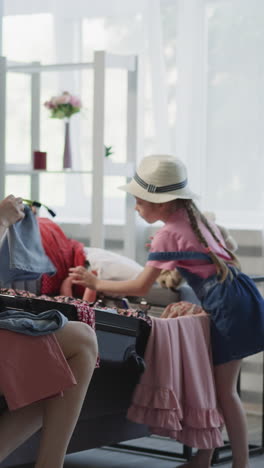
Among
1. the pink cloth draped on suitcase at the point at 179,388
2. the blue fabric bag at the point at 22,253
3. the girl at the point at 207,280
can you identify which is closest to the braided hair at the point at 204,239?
the girl at the point at 207,280

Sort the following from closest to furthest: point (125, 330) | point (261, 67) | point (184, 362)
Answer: point (125, 330), point (184, 362), point (261, 67)

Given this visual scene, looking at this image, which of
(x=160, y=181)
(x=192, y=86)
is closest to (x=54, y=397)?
(x=160, y=181)

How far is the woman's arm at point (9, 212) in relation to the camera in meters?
2.72

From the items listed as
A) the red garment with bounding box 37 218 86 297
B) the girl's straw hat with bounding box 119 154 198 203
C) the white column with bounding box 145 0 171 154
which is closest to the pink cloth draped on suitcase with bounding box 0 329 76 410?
the girl's straw hat with bounding box 119 154 198 203

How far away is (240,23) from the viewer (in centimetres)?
429

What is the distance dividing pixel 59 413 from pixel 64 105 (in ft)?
7.50

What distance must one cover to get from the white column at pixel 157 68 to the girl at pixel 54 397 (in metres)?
2.18

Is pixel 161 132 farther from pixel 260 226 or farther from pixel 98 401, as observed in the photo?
pixel 98 401

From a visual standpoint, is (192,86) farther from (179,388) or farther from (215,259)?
(179,388)

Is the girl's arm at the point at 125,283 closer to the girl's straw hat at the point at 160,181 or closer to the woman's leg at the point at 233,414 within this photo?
the girl's straw hat at the point at 160,181

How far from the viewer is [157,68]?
4.40 metres

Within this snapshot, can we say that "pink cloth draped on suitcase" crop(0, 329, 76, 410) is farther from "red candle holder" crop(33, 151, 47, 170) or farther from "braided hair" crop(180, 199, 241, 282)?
"red candle holder" crop(33, 151, 47, 170)

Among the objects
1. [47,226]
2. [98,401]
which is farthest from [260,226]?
[98,401]

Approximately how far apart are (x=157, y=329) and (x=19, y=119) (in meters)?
2.45
